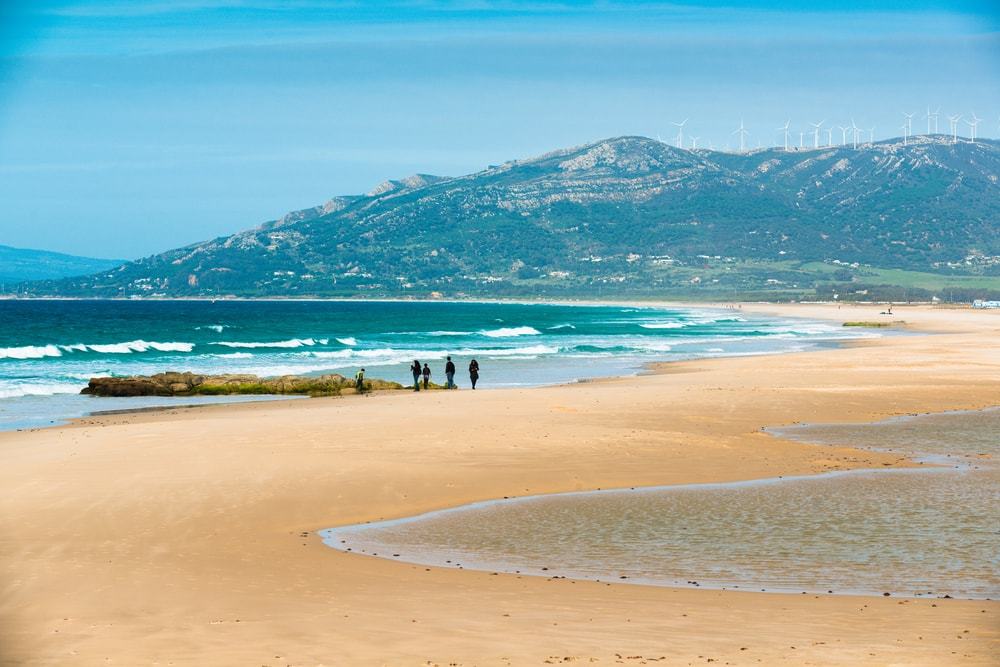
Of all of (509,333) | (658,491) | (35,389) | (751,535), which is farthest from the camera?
(509,333)

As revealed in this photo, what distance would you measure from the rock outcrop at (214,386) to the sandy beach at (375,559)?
6.22 m

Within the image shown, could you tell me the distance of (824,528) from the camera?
587 inches

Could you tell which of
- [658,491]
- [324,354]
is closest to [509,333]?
[324,354]

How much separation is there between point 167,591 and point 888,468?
45.0ft

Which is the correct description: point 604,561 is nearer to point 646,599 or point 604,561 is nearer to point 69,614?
point 646,599

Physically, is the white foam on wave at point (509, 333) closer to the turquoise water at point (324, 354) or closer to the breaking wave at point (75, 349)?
the turquoise water at point (324, 354)

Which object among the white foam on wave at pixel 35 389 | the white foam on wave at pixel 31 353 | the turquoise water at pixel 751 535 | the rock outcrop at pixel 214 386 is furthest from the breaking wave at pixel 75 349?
the turquoise water at pixel 751 535

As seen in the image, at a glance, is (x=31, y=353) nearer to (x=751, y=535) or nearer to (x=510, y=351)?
(x=510, y=351)

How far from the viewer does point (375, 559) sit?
13.5m

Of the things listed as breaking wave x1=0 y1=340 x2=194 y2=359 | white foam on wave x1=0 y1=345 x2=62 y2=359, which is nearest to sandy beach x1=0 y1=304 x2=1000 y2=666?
white foam on wave x1=0 y1=345 x2=62 y2=359

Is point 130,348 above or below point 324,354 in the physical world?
above

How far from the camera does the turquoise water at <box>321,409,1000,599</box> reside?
12398 millimetres

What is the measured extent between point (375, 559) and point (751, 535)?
4.91 metres

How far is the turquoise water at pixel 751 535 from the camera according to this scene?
40.7ft
